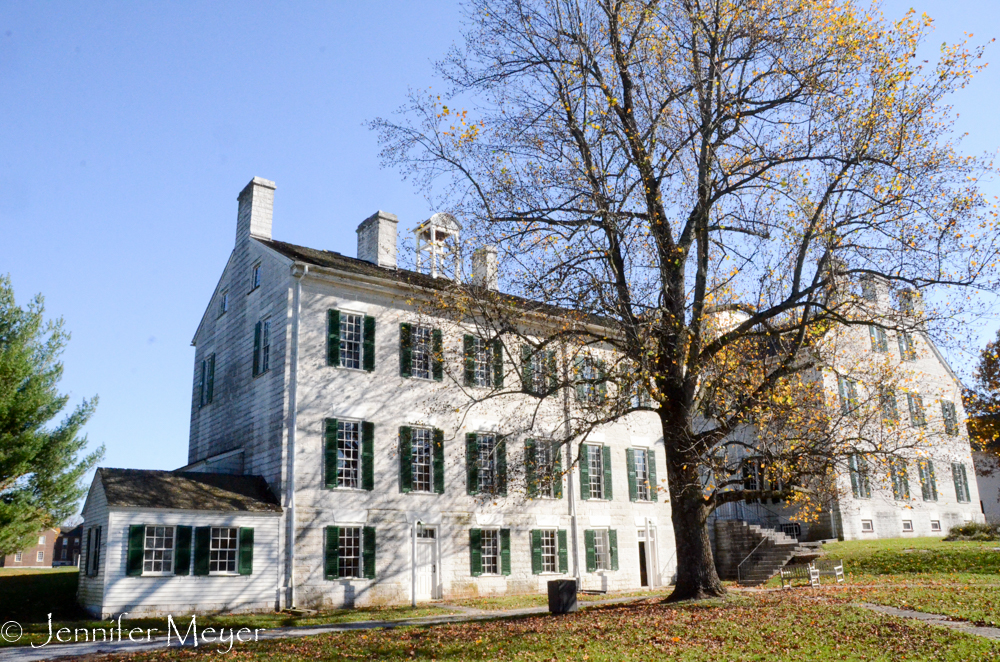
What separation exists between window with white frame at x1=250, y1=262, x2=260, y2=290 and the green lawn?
12196mm

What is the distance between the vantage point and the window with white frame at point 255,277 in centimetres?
2300

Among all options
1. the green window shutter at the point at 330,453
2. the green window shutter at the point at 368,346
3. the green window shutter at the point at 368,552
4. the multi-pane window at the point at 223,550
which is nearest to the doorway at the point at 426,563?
the green window shutter at the point at 368,552

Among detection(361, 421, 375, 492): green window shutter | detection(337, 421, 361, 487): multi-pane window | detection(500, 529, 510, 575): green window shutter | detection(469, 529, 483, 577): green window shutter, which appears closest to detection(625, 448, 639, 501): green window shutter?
detection(500, 529, 510, 575): green window shutter

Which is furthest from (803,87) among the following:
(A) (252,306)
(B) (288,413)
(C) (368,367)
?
(A) (252,306)

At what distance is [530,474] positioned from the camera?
67.0 ft

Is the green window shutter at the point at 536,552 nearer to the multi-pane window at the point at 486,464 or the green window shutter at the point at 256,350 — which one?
the multi-pane window at the point at 486,464

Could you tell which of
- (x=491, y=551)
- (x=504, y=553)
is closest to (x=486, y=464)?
(x=491, y=551)

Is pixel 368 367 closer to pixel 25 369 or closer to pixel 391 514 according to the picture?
pixel 391 514

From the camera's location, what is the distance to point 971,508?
34719 mm

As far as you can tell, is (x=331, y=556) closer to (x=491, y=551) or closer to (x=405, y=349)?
(x=491, y=551)

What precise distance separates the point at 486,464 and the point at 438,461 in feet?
5.56

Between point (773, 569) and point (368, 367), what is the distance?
14.6 m

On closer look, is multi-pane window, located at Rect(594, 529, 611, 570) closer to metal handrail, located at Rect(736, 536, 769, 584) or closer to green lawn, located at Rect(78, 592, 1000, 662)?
metal handrail, located at Rect(736, 536, 769, 584)

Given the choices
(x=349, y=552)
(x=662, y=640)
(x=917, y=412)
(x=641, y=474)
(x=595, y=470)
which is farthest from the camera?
(x=641, y=474)
